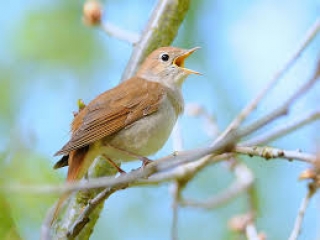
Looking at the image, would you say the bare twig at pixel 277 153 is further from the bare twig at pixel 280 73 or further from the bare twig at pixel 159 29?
the bare twig at pixel 159 29

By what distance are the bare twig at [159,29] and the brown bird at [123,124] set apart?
418 millimetres

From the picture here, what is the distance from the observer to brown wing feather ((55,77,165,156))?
426 centimetres

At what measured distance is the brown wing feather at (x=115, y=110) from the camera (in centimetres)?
426

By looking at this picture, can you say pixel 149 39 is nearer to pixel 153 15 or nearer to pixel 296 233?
pixel 153 15

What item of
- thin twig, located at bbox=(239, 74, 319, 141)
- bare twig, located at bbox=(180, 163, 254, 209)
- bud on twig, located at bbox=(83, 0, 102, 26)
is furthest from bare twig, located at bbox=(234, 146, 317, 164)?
bud on twig, located at bbox=(83, 0, 102, 26)

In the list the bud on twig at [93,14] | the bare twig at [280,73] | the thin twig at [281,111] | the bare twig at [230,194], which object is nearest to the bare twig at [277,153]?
the bare twig at [280,73]

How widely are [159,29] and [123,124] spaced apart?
1.04 meters

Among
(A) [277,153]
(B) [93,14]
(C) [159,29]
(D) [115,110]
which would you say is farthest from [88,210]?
(C) [159,29]

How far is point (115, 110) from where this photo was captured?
4504mm

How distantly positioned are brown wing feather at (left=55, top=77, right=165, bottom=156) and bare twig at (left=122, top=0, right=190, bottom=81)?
0.42 meters

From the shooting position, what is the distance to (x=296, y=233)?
2.96 metres

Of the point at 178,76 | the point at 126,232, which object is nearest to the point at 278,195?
the point at 126,232

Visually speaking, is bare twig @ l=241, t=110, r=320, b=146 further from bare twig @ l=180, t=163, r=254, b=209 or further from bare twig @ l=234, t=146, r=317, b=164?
bare twig @ l=180, t=163, r=254, b=209

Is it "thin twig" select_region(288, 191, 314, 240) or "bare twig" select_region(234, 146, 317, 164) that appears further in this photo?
"thin twig" select_region(288, 191, 314, 240)
